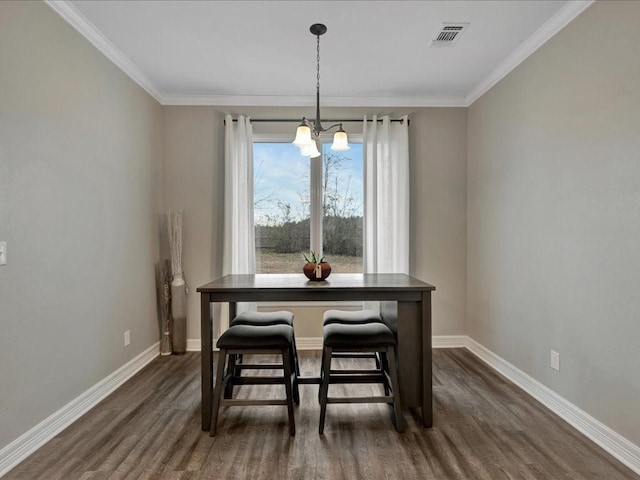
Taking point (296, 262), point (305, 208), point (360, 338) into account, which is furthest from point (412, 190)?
point (360, 338)

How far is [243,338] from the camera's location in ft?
7.50

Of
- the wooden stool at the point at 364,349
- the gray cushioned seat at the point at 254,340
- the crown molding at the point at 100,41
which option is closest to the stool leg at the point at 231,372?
the gray cushioned seat at the point at 254,340

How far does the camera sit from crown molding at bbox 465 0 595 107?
2387 mm

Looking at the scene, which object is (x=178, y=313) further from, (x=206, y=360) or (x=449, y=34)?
(x=449, y=34)

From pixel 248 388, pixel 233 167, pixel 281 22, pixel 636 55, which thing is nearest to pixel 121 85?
pixel 233 167

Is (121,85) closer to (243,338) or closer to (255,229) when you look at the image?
(255,229)

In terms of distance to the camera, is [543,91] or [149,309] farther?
[149,309]

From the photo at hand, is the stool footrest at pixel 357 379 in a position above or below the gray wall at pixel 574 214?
below

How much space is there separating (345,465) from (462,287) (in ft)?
8.59

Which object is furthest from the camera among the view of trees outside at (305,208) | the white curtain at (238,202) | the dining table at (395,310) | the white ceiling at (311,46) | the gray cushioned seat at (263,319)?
the view of trees outside at (305,208)

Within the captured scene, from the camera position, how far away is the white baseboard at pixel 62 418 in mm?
1979

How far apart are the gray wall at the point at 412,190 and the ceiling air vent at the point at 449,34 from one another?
1.17m

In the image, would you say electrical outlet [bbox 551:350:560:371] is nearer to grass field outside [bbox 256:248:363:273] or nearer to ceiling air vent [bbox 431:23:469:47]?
grass field outside [bbox 256:248:363:273]

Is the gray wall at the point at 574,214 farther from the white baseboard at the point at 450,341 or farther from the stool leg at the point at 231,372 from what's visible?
the stool leg at the point at 231,372
